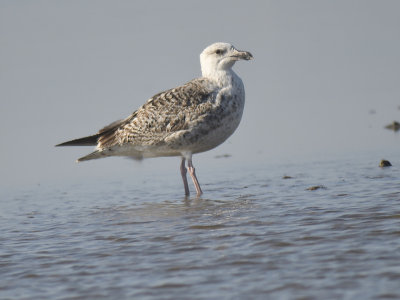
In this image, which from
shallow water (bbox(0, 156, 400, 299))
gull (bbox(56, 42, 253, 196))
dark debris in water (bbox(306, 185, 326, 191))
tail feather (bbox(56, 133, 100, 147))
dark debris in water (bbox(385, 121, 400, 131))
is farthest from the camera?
dark debris in water (bbox(385, 121, 400, 131))

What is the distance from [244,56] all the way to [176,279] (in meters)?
5.27

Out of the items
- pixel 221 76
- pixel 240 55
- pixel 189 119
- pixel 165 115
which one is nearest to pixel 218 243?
pixel 189 119

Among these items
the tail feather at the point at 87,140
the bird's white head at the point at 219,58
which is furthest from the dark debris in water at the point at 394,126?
the tail feather at the point at 87,140

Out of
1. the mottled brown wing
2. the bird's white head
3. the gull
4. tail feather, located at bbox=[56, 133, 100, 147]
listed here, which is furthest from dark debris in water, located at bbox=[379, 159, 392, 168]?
tail feather, located at bbox=[56, 133, 100, 147]

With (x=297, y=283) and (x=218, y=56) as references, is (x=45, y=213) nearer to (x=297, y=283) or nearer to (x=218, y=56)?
(x=218, y=56)

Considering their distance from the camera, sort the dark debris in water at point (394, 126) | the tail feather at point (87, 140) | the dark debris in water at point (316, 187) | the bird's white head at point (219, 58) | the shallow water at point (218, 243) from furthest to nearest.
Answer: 1. the dark debris in water at point (394, 126)
2. the tail feather at point (87, 140)
3. the bird's white head at point (219, 58)
4. the dark debris in water at point (316, 187)
5. the shallow water at point (218, 243)

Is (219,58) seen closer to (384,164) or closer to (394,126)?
(384,164)

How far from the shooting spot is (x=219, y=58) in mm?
9141

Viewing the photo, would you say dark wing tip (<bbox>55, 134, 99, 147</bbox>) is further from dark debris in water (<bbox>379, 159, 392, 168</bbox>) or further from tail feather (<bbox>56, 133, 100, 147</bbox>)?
dark debris in water (<bbox>379, 159, 392, 168</bbox>)

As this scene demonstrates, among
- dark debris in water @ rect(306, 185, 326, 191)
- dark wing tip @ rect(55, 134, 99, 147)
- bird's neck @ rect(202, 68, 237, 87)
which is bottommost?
dark debris in water @ rect(306, 185, 326, 191)

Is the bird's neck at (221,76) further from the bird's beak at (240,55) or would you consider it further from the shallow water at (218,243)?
the shallow water at (218,243)

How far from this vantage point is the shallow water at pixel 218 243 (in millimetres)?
4074

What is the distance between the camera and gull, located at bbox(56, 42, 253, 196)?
866cm

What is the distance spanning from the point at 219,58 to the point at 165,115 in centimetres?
104
